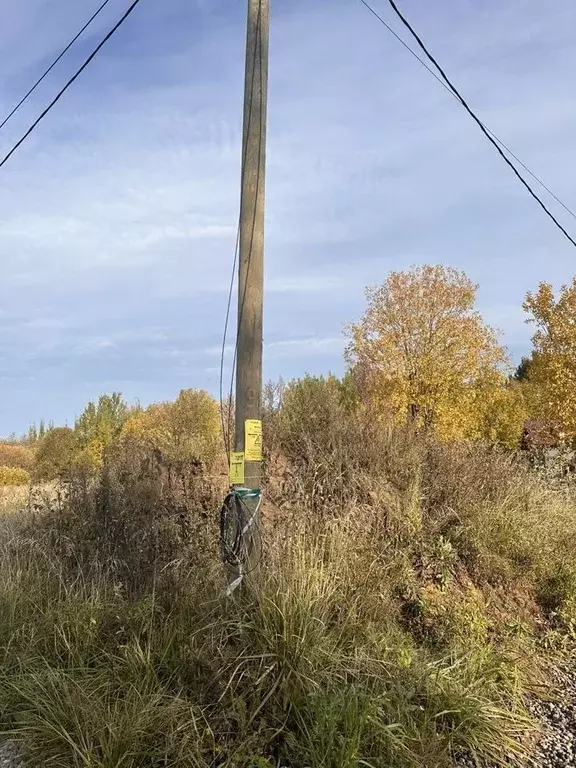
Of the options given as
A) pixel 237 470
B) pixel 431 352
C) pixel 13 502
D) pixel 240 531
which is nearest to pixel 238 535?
pixel 240 531

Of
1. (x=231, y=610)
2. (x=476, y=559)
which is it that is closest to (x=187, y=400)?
(x=476, y=559)

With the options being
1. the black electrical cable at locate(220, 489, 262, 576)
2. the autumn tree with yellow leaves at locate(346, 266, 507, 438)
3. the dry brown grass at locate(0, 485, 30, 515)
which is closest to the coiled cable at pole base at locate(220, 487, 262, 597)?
the black electrical cable at locate(220, 489, 262, 576)

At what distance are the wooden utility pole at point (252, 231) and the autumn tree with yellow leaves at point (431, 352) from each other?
→ 1748cm

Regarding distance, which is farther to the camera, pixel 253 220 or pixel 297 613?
pixel 253 220

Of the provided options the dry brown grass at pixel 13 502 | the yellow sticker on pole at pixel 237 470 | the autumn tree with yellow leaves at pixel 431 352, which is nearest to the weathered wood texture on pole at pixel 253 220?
the yellow sticker on pole at pixel 237 470

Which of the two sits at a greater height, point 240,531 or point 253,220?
point 253,220

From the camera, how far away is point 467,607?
5.75 m

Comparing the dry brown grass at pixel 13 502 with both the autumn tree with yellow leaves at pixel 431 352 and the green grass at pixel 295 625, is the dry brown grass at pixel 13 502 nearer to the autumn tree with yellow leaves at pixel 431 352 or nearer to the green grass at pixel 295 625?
the green grass at pixel 295 625

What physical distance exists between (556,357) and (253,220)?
22.4m

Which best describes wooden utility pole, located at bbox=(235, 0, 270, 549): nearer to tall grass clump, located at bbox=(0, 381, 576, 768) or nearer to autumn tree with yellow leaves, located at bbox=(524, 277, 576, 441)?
tall grass clump, located at bbox=(0, 381, 576, 768)

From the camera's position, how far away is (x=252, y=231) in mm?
5145

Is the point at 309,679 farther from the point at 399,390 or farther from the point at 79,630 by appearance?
the point at 399,390

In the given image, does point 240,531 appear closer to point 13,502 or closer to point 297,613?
point 297,613

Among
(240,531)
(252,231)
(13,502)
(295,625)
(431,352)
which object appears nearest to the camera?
(295,625)
